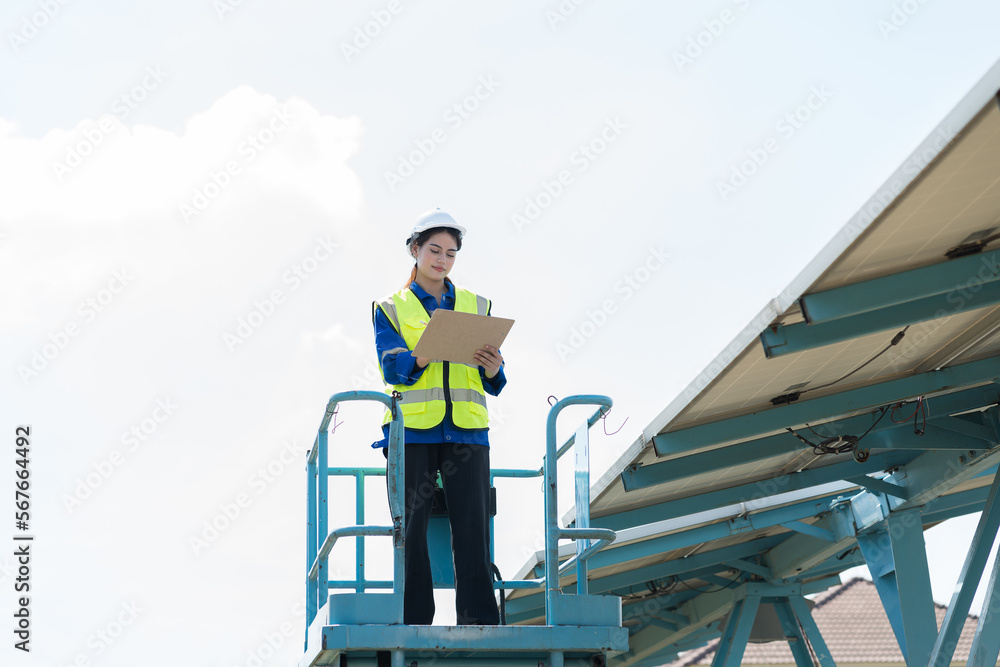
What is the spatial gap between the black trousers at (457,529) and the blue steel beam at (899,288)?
2.13 meters

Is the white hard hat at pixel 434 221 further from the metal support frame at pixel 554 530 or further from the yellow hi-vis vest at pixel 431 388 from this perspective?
the metal support frame at pixel 554 530

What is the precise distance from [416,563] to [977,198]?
322 cm

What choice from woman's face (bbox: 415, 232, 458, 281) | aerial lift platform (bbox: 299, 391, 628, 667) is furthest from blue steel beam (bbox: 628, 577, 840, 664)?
woman's face (bbox: 415, 232, 458, 281)

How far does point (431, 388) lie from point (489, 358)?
32 cm

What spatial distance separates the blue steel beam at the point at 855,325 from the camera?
6520mm

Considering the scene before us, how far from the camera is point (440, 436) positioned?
517 cm

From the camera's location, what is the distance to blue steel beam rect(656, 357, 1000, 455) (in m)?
8.13

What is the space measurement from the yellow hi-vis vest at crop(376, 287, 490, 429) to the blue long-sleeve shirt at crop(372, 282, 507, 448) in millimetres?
30

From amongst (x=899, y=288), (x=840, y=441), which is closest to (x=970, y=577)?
(x=840, y=441)

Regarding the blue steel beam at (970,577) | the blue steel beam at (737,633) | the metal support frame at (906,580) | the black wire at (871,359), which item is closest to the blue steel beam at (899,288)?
the black wire at (871,359)

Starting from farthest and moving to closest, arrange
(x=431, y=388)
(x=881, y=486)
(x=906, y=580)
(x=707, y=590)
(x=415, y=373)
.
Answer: (x=707, y=590) < (x=881, y=486) < (x=906, y=580) < (x=431, y=388) < (x=415, y=373)
